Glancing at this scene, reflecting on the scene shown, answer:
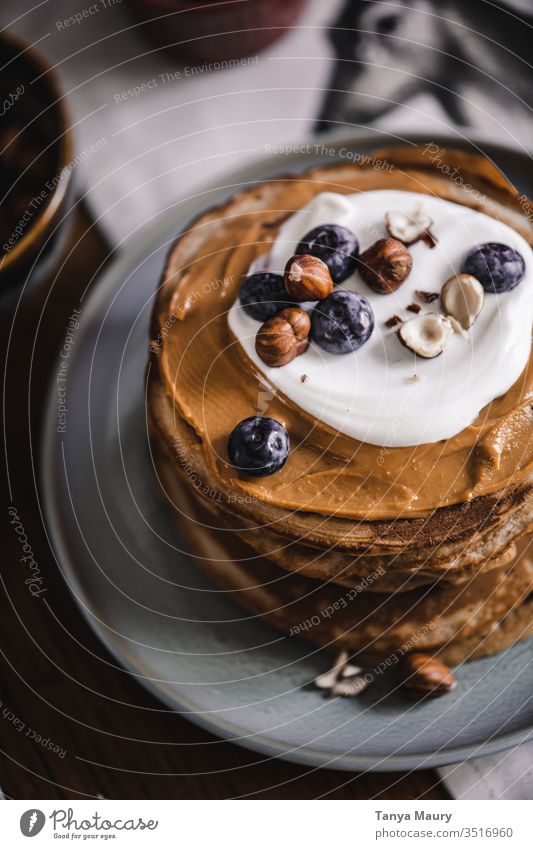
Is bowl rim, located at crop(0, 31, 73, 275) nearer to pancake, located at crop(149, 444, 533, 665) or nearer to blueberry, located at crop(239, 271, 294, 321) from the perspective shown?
blueberry, located at crop(239, 271, 294, 321)

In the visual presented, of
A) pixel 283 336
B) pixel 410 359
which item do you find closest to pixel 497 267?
pixel 410 359

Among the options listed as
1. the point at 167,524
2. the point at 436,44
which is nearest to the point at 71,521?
the point at 167,524

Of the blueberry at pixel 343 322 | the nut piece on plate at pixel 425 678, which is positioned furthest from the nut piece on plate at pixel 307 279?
the nut piece on plate at pixel 425 678

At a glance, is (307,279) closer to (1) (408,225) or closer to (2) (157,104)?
(1) (408,225)

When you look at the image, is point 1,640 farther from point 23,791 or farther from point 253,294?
point 253,294

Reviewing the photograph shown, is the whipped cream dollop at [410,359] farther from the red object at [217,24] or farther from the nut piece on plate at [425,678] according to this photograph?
Answer: the red object at [217,24]
